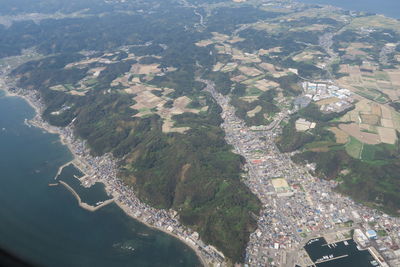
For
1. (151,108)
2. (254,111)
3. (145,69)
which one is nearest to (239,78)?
(254,111)

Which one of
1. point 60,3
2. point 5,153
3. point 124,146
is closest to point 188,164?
point 124,146

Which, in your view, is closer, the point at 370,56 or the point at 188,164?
the point at 188,164

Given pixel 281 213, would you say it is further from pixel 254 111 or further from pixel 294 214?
pixel 254 111

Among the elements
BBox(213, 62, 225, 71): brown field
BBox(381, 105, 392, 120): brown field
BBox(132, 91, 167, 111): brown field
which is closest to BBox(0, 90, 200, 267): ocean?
BBox(132, 91, 167, 111): brown field

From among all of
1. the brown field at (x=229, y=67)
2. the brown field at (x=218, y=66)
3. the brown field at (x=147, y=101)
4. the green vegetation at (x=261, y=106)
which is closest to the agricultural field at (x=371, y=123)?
the green vegetation at (x=261, y=106)

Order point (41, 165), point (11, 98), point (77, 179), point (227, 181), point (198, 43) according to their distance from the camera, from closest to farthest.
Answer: point (227, 181) → point (77, 179) → point (41, 165) → point (11, 98) → point (198, 43)

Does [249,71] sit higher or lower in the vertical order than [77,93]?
lower

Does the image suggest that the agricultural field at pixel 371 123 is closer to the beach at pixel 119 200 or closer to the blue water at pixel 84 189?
the beach at pixel 119 200

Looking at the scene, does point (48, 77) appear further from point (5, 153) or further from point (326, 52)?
point (326, 52)
